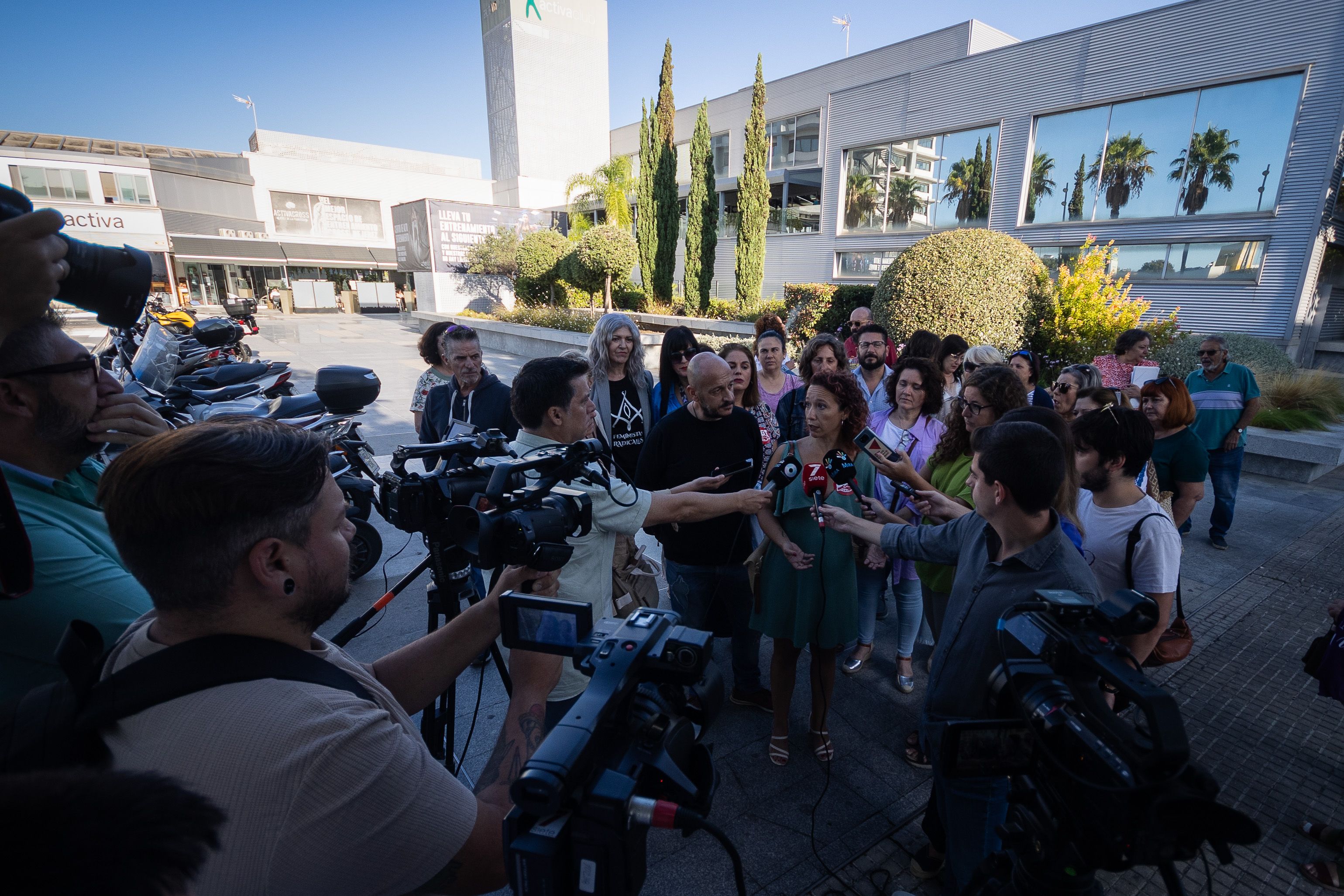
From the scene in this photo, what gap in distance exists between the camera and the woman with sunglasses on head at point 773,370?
5.18m

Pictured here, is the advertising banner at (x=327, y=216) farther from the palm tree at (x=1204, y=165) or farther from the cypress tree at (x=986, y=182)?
the palm tree at (x=1204, y=165)

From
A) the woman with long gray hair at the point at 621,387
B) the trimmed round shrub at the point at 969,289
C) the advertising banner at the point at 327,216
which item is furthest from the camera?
the advertising banner at the point at 327,216

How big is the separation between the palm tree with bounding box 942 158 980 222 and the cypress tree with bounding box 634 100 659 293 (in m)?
9.69

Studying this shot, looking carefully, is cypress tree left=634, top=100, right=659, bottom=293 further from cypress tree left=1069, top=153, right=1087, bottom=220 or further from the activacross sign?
cypress tree left=1069, top=153, right=1087, bottom=220

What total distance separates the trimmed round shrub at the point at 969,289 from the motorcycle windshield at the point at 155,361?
9075mm

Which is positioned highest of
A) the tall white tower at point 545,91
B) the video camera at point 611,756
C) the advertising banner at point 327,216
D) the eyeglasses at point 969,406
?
the tall white tower at point 545,91

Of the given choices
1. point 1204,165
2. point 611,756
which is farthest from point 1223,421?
point 1204,165

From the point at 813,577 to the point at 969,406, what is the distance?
1.28m

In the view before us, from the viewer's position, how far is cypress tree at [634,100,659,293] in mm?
21828

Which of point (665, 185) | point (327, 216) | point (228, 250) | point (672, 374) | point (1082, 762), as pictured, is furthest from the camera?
point (327, 216)

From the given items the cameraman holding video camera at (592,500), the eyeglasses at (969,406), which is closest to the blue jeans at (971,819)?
the cameraman holding video camera at (592,500)

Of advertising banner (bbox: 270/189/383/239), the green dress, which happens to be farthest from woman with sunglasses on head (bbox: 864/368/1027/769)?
advertising banner (bbox: 270/189/383/239)

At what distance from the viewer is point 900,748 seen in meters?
3.12

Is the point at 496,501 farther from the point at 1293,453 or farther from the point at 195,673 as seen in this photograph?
the point at 1293,453
